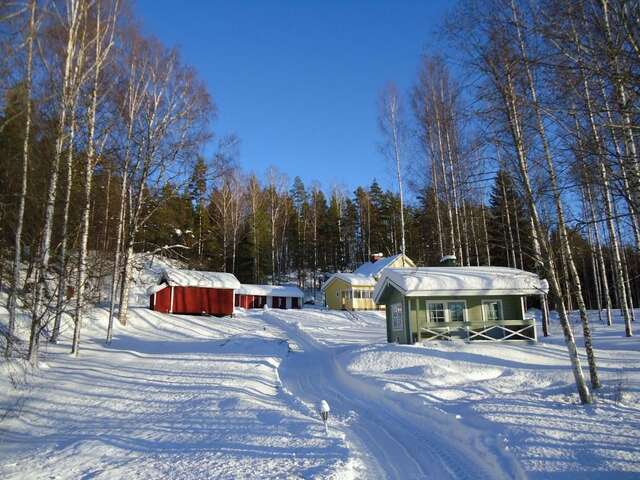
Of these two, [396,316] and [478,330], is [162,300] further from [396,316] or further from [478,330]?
[478,330]

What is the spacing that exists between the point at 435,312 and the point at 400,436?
486 inches

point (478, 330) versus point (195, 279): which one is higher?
point (195, 279)

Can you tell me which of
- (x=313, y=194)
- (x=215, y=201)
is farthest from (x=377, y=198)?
(x=215, y=201)

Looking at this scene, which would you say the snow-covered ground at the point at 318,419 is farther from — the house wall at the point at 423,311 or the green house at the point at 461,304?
the house wall at the point at 423,311

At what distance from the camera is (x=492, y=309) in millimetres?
19656

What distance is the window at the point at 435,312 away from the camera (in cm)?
1912

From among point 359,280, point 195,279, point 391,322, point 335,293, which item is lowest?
point 391,322

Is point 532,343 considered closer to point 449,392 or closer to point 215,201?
point 449,392

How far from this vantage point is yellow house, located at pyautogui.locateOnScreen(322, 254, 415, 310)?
4138 cm

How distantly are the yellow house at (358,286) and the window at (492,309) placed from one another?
20545 millimetres

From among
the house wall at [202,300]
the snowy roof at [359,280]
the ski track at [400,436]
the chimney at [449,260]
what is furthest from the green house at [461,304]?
the snowy roof at [359,280]

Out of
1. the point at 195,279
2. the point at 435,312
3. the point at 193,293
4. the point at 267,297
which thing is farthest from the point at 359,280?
the point at 435,312

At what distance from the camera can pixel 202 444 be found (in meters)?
6.79

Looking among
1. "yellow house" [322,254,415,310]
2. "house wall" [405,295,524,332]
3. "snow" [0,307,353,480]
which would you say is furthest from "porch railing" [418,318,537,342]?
"yellow house" [322,254,415,310]
